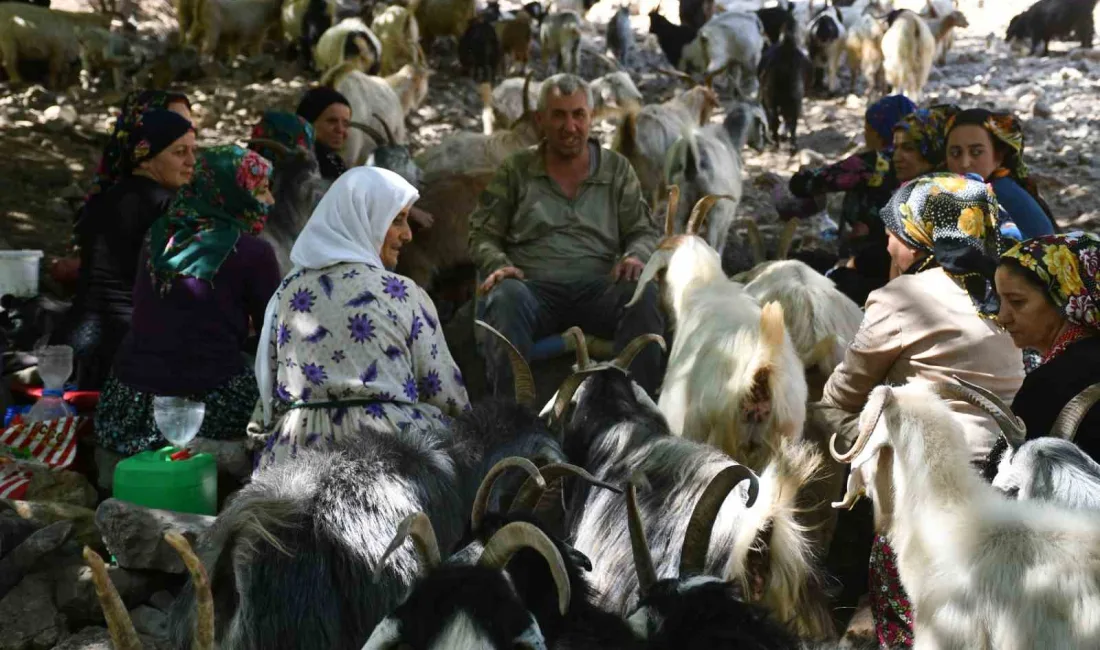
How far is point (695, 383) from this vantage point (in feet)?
13.1

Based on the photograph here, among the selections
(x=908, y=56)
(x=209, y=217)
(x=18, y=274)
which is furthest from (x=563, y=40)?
(x=209, y=217)

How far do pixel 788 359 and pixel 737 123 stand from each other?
5829 mm

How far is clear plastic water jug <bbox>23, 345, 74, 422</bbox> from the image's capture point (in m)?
4.56

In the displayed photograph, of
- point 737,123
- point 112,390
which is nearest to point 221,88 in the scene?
point 737,123

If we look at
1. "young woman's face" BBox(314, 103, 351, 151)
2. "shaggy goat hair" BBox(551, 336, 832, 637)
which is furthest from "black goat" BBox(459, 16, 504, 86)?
"shaggy goat hair" BBox(551, 336, 832, 637)

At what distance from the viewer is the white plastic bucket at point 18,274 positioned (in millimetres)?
5891

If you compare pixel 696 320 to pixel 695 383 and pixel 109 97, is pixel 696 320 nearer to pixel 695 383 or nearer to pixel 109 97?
pixel 695 383

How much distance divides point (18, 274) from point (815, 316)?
4003 mm

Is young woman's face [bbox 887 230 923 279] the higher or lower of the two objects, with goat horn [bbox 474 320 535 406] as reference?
higher

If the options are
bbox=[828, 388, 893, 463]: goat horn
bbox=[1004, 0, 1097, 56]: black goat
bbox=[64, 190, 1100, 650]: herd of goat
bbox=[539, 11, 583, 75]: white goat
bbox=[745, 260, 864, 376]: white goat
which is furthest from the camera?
bbox=[539, 11, 583, 75]: white goat

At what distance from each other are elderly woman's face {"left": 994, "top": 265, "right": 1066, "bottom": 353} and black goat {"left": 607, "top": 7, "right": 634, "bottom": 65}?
47.5 feet

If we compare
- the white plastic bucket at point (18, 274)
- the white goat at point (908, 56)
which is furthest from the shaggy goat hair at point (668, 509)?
the white goat at point (908, 56)

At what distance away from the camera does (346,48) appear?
13062 mm

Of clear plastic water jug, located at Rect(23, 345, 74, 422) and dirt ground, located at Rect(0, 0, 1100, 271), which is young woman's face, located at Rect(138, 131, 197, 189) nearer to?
clear plastic water jug, located at Rect(23, 345, 74, 422)
